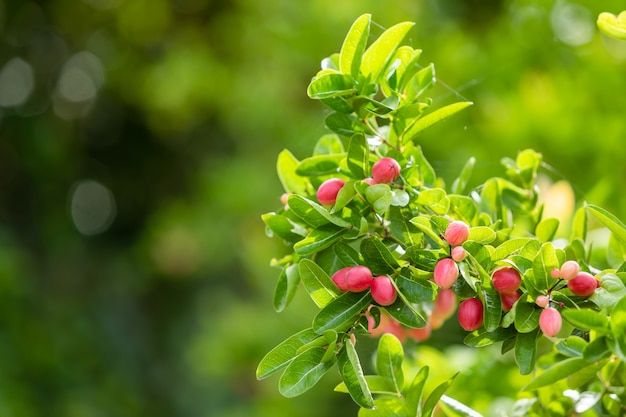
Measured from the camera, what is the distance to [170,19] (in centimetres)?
344

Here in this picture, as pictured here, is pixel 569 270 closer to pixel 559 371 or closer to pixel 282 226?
pixel 559 371

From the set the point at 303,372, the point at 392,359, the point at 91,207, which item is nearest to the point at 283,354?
the point at 303,372

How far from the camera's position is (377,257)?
0.58 metres

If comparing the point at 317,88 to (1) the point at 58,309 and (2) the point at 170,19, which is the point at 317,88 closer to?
(1) the point at 58,309

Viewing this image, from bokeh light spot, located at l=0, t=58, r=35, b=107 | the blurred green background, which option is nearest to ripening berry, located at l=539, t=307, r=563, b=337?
the blurred green background

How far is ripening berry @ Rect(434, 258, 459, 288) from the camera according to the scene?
544mm

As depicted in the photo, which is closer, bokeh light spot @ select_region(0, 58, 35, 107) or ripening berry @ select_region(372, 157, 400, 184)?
ripening berry @ select_region(372, 157, 400, 184)

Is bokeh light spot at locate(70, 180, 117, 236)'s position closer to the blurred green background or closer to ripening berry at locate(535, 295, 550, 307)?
the blurred green background

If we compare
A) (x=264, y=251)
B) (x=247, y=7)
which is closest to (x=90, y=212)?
(x=247, y=7)

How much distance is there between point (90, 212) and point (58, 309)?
53 centimetres

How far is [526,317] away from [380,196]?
5.1 inches

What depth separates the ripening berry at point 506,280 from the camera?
0.57 meters

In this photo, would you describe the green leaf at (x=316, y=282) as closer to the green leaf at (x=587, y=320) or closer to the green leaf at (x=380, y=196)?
the green leaf at (x=380, y=196)

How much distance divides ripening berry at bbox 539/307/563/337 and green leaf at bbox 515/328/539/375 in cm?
3
